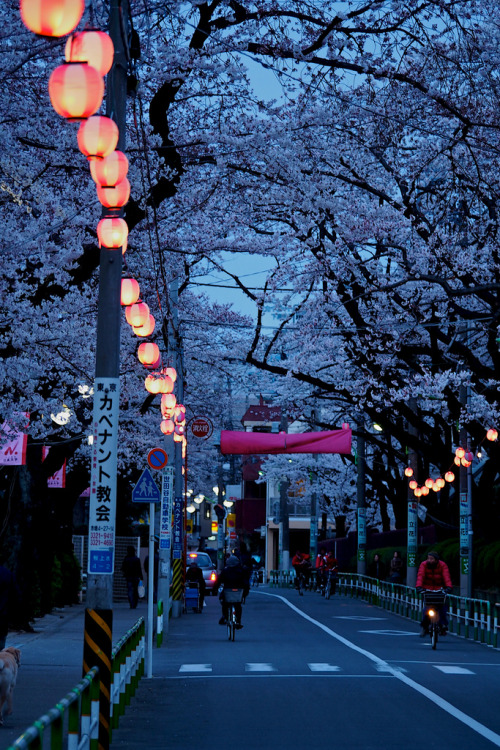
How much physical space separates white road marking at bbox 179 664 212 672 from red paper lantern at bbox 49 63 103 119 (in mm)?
11876

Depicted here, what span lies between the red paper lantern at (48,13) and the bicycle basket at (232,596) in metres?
19.1

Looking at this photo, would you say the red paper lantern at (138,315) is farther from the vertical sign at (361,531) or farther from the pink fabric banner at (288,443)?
the vertical sign at (361,531)

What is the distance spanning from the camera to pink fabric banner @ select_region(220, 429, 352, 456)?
38406mm

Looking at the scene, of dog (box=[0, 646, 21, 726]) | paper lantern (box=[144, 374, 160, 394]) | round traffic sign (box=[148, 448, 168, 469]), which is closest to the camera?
dog (box=[0, 646, 21, 726])

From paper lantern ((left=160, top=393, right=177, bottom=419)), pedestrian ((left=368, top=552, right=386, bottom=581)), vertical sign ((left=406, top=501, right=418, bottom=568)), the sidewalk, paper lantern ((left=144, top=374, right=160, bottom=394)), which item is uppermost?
paper lantern ((left=144, top=374, right=160, bottom=394))

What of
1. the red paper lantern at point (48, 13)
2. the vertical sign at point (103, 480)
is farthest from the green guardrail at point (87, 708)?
the red paper lantern at point (48, 13)

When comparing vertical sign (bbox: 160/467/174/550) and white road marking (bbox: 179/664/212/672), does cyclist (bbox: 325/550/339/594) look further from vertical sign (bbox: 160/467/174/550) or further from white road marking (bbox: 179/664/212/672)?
white road marking (bbox: 179/664/212/672)

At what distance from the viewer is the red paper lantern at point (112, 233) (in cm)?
1137

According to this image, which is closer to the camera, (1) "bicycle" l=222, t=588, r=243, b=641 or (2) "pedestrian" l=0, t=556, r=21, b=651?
(2) "pedestrian" l=0, t=556, r=21, b=651

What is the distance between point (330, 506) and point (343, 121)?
52.4m

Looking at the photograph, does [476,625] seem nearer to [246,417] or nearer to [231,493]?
[246,417]

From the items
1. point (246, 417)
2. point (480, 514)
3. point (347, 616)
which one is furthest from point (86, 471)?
point (246, 417)

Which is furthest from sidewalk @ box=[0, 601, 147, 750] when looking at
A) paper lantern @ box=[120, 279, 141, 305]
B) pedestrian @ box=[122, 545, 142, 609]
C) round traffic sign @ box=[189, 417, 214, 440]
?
round traffic sign @ box=[189, 417, 214, 440]

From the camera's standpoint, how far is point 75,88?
8.41 meters
